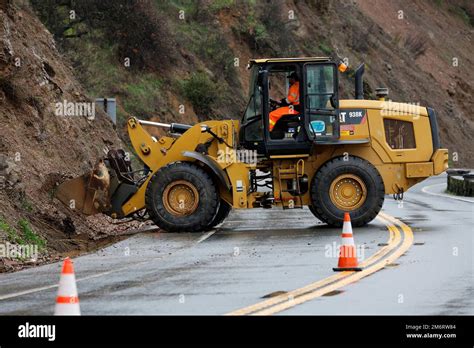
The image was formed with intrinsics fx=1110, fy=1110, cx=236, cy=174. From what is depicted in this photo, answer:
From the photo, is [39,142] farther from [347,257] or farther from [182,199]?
[347,257]

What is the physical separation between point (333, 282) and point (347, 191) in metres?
8.31

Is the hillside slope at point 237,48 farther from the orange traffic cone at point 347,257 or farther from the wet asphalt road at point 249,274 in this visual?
the orange traffic cone at point 347,257

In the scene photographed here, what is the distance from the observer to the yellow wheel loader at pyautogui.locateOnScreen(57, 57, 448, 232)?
69.0 ft

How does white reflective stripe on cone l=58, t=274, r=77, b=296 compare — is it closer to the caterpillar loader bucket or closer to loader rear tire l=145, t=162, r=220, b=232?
loader rear tire l=145, t=162, r=220, b=232

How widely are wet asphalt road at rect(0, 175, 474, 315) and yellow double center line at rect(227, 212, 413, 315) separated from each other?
0.52 feet

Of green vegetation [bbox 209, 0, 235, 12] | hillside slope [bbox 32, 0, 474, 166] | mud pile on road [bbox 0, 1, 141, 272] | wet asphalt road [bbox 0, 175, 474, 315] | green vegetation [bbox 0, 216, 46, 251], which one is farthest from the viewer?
green vegetation [bbox 209, 0, 235, 12]

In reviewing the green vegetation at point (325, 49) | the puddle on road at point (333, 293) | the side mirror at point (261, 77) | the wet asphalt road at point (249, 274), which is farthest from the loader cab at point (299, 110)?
the green vegetation at point (325, 49)

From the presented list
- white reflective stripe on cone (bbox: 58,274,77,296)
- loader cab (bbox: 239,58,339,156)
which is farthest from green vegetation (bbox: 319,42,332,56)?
white reflective stripe on cone (bbox: 58,274,77,296)

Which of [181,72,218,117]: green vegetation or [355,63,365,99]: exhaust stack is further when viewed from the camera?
[181,72,218,117]: green vegetation

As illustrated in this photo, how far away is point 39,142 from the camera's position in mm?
24203

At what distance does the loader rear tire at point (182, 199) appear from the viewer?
68.9 feet

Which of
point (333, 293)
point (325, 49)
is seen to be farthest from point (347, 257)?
point (325, 49)

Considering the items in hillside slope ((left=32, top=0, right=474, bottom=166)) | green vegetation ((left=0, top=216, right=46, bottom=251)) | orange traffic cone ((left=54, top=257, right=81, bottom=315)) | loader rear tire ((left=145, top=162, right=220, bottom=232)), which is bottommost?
orange traffic cone ((left=54, top=257, right=81, bottom=315))
